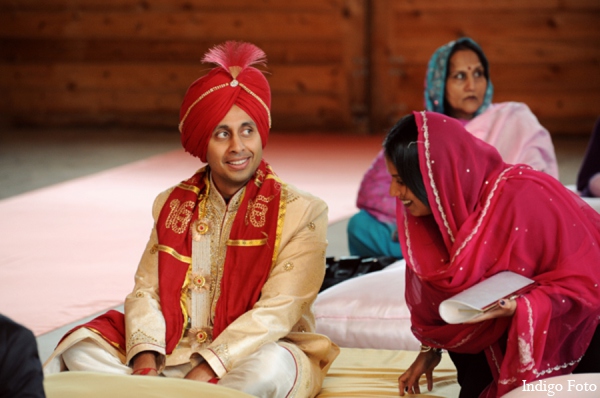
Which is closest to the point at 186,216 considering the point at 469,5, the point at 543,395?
the point at 543,395

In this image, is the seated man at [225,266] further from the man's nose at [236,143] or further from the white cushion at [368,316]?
the white cushion at [368,316]

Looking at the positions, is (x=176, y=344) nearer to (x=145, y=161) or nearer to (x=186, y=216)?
(x=186, y=216)

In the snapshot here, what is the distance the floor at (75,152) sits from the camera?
23.7 feet

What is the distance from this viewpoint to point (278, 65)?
8.95 meters

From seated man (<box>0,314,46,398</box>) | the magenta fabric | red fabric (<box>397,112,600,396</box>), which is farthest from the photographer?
the magenta fabric

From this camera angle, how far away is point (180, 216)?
2.78 meters

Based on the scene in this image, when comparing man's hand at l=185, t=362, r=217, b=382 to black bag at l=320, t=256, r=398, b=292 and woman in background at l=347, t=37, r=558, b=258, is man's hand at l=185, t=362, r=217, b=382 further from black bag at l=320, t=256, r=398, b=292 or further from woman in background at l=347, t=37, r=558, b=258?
woman in background at l=347, t=37, r=558, b=258

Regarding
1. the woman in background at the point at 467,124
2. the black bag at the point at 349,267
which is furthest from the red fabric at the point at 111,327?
the woman in background at the point at 467,124

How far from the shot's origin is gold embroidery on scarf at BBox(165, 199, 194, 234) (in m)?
2.76

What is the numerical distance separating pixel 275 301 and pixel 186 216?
15.1 inches

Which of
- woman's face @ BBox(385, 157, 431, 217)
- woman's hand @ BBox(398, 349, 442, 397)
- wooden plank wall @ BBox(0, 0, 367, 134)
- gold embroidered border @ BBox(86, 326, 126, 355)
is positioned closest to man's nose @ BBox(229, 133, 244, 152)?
woman's face @ BBox(385, 157, 431, 217)

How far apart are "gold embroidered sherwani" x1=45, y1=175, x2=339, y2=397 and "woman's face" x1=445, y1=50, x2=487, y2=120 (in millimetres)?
1746

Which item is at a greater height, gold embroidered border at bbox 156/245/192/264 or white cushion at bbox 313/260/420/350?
gold embroidered border at bbox 156/245/192/264

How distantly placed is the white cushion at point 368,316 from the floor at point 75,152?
3.77 m
